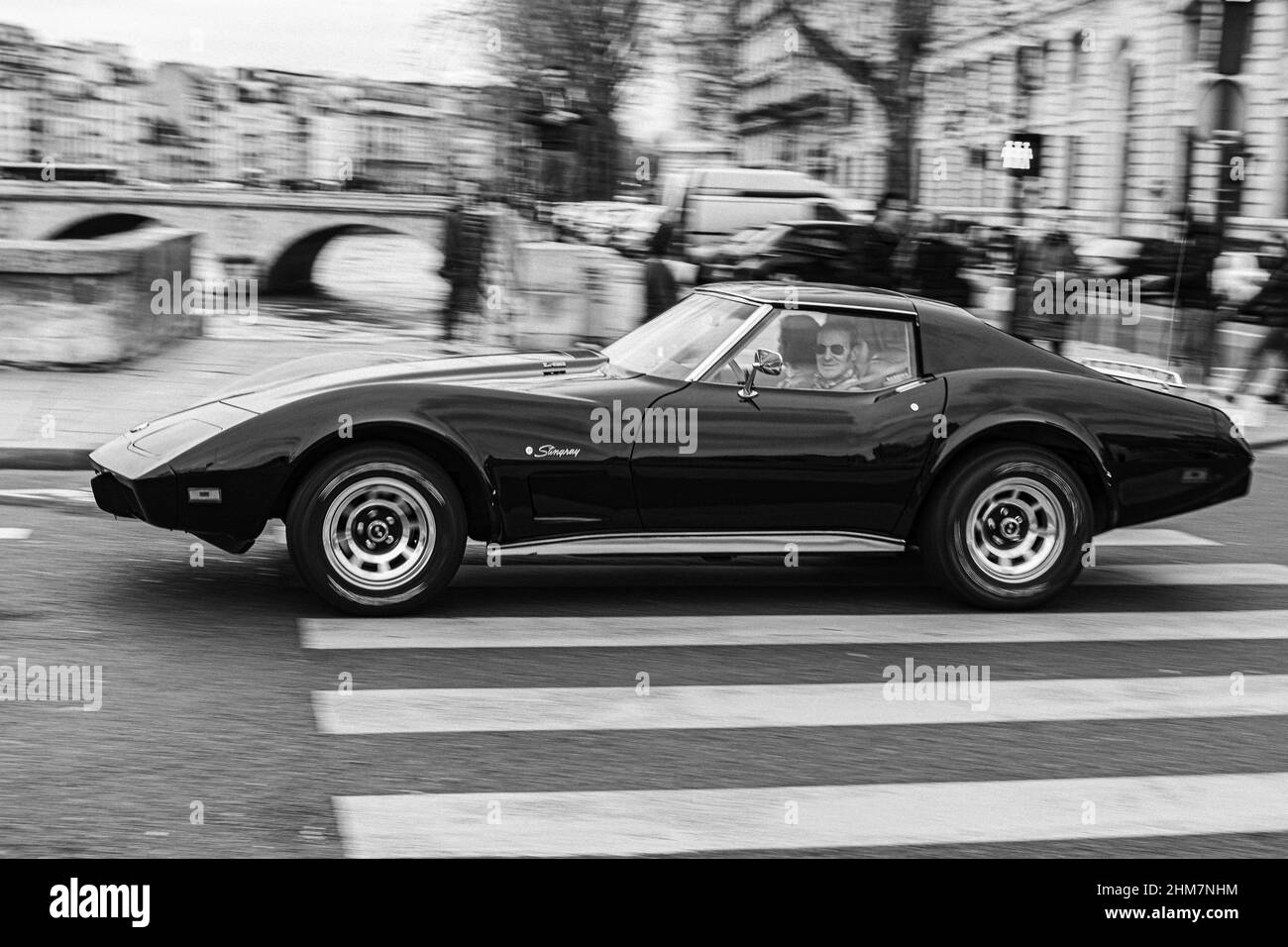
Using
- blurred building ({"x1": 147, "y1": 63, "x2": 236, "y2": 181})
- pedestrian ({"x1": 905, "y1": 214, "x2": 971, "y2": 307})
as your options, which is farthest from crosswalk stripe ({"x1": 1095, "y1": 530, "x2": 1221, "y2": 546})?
blurred building ({"x1": 147, "y1": 63, "x2": 236, "y2": 181})

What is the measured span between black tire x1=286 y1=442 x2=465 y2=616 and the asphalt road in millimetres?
163

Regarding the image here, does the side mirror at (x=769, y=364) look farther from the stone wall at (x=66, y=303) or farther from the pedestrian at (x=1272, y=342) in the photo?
the pedestrian at (x=1272, y=342)

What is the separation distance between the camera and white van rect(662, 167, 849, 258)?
25281 mm

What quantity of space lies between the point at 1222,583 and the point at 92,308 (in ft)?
31.7

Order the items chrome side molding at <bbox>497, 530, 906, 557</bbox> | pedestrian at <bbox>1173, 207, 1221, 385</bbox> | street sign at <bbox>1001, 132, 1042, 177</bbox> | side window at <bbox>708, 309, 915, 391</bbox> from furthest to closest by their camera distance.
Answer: street sign at <bbox>1001, 132, 1042, 177</bbox>
pedestrian at <bbox>1173, 207, 1221, 385</bbox>
side window at <bbox>708, 309, 915, 391</bbox>
chrome side molding at <bbox>497, 530, 906, 557</bbox>

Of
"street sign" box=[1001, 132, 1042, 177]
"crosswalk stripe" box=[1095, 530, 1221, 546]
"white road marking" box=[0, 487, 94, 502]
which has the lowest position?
"crosswalk stripe" box=[1095, 530, 1221, 546]

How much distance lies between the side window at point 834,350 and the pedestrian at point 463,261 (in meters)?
10.1

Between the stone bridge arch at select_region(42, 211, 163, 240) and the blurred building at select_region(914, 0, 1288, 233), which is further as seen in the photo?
the stone bridge arch at select_region(42, 211, 163, 240)

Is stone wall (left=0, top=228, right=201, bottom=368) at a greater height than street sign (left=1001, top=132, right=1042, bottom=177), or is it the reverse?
street sign (left=1001, top=132, right=1042, bottom=177)

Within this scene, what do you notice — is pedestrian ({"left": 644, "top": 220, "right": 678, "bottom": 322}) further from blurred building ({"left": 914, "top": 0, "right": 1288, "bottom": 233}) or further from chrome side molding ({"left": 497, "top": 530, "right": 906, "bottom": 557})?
A: chrome side molding ({"left": 497, "top": 530, "right": 906, "bottom": 557})

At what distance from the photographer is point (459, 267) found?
16.3m

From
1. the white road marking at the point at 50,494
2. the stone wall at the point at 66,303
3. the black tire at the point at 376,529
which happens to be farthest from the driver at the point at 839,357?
the stone wall at the point at 66,303
